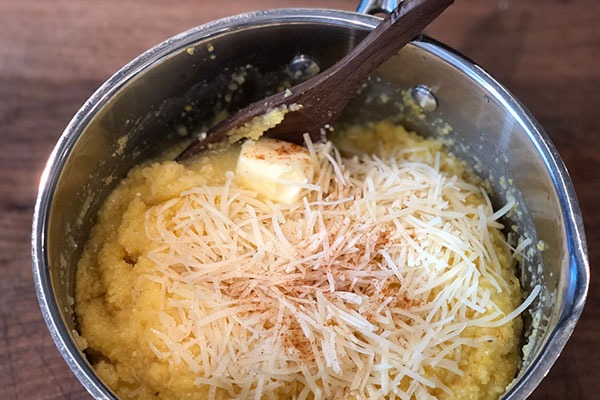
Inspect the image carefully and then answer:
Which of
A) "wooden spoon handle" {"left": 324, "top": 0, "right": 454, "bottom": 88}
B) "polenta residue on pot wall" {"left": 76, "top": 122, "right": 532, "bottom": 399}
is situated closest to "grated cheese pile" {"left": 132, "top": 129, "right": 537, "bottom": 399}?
"polenta residue on pot wall" {"left": 76, "top": 122, "right": 532, "bottom": 399}

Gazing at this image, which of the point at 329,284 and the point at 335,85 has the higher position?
the point at 335,85

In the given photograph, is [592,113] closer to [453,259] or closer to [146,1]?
[453,259]

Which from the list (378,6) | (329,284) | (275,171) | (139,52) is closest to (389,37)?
(378,6)

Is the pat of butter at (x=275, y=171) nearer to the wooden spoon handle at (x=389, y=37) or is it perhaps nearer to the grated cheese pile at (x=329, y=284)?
the grated cheese pile at (x=329, y=284)

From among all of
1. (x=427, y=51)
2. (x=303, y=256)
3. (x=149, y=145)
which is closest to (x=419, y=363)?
(x=303, y=256)

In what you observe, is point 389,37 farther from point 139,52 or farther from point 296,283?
point 139,52

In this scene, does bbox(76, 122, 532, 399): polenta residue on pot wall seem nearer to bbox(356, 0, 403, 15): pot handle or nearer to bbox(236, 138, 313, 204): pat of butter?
bbox(236, 138, 313, 204): pat of butter
